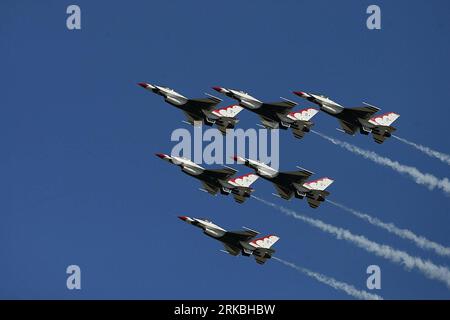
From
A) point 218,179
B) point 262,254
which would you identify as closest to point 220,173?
point 218,179

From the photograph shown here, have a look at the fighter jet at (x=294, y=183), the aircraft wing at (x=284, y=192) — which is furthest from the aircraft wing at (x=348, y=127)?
the aircraft wing at (x=284, y=192)

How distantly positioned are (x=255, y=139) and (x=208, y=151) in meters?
4.60

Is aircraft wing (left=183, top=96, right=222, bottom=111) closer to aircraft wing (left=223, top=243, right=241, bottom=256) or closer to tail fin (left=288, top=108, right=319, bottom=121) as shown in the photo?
tail fin (left=288, top=108, right=319, bottom=121)

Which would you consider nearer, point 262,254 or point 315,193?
point 262,254

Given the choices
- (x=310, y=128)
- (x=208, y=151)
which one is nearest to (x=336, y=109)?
(x=310, y=128)

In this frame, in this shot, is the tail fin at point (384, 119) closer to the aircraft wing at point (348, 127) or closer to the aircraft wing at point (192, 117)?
the aircraft wing at point (348, 127)

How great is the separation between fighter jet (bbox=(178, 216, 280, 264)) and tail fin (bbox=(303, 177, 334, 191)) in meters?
6.41

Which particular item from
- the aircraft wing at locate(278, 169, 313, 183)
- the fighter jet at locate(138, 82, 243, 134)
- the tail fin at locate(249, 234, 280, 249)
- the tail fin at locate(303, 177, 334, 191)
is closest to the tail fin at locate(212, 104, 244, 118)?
the fighter jet at locate(138, 82, 243, 134)

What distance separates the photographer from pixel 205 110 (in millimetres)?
145625

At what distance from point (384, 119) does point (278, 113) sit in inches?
370

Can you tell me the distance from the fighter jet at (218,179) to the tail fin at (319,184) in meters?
4.76

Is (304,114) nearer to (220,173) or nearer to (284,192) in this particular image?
(284,192)
